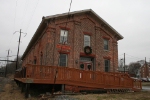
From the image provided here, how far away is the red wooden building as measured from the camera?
1370 centimetres

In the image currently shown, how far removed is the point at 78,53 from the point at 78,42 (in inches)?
53.2

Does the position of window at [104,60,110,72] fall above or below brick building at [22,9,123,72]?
below

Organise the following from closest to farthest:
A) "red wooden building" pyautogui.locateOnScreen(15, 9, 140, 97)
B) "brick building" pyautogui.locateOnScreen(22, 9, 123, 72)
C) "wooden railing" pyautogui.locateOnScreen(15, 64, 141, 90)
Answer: "wooden railing" pyautogui.locateOnScreen(15, 64, 141, 90) → "red wooden building" pyautogui.locateOnScreen(15, 9, 140, 97) → "brick building" pyautogui.locateOnScreen(22, 9, 123, 72)

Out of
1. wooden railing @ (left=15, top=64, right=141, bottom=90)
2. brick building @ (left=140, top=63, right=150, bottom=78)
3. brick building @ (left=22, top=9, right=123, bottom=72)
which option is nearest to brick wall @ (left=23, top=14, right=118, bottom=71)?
brick building @ (left=22, top=9, right=123, bottom=72)

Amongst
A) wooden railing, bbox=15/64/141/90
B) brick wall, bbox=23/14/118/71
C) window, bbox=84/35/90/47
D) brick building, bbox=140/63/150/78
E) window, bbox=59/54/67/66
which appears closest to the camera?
wooden railing, bbox=15/64/141/90

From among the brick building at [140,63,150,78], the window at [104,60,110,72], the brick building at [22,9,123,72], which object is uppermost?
the brick building at [22,9,123,72]

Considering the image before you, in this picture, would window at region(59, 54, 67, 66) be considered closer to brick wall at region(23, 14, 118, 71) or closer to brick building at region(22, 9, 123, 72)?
brick building at region(22, 9, 123, 72)

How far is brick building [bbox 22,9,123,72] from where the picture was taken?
59.2 feet

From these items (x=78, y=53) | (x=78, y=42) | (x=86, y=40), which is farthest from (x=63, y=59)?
(x=86, y=40)

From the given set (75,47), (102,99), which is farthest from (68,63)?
(102,99)

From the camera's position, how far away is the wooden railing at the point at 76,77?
41.4ft

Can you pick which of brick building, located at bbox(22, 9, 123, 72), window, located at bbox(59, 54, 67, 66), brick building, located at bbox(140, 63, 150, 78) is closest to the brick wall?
brick building, located at bbox(22, 9, 123, 72)

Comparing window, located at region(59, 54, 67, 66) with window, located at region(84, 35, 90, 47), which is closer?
window, located at region(59, 54, 67, 66)

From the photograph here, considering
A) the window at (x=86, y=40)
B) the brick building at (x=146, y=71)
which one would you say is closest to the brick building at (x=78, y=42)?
the window at (x=86, y=40)
